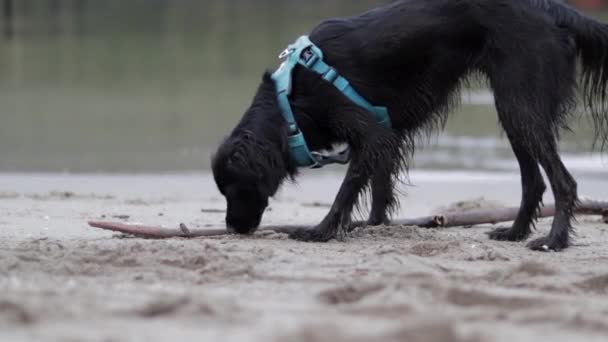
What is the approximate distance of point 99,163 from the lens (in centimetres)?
934

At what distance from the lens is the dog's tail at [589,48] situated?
5.25m

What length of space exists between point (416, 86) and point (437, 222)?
859 millimetres

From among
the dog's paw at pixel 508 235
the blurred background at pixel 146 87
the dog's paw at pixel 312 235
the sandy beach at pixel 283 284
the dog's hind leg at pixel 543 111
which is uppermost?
the dog's hind leg at pixel 543 111

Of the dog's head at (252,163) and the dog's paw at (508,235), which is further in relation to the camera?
the dog's paw at (508,235)

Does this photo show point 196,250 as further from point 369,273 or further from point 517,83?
point 517,83

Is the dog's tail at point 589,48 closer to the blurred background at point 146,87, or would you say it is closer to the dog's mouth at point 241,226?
the blurred background at point 146,87

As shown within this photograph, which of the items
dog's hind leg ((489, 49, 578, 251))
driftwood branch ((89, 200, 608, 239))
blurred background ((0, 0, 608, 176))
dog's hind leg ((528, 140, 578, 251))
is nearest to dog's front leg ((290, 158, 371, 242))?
driftwood branch ((89, 200, 608, 239))

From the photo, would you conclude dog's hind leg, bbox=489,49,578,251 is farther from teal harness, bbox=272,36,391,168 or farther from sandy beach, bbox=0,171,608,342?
teal harness, bbox=272,36,391,168

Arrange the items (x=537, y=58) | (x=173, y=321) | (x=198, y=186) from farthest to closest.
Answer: (x=198, y=186) → (x=537, y=58) → (x=173, y=321)

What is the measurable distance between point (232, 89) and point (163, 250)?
33.2 ft

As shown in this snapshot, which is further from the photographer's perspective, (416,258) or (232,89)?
(232,89)

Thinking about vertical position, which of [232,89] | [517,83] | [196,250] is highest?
[517,83]

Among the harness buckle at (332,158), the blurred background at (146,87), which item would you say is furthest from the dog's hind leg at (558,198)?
the blurred background at (146,87)

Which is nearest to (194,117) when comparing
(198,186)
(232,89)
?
(232,89)
